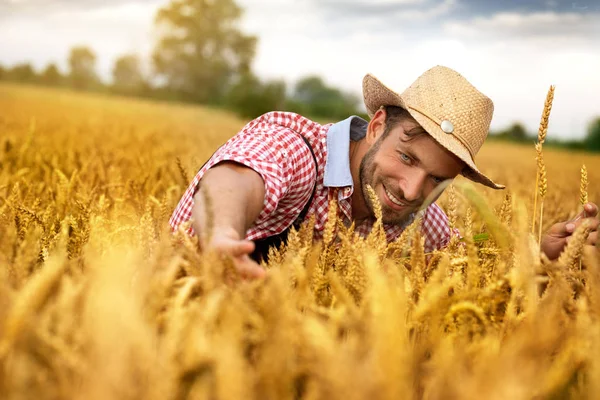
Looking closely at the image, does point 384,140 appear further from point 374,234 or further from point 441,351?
point 441,351

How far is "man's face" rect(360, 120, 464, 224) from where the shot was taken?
1988mm

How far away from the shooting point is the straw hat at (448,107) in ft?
6.48

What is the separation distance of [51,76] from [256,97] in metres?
24.7

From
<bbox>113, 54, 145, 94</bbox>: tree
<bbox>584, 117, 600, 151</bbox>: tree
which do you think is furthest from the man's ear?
<bbox>113, 54, 145, 94</bbox>: tree

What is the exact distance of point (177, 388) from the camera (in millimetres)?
664

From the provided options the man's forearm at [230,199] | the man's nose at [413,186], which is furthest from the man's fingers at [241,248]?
the man's nose at [413,186]

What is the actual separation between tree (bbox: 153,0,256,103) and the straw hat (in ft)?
133

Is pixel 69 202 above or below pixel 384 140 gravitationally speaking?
below

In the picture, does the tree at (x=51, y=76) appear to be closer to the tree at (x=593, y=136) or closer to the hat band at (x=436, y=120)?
the tree at (x=593, y=136)

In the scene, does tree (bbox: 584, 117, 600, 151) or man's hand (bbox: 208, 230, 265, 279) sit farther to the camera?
tree (bbox: 584, 117, 600, 151)

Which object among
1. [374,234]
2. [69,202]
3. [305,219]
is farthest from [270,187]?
[69,202]

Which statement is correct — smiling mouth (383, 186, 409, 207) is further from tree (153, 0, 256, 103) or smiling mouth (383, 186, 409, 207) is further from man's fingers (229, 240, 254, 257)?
tree (153, 0, 256, 103)

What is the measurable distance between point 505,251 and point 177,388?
0.66 m

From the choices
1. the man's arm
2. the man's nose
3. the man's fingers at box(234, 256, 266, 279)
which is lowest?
the man's nose
